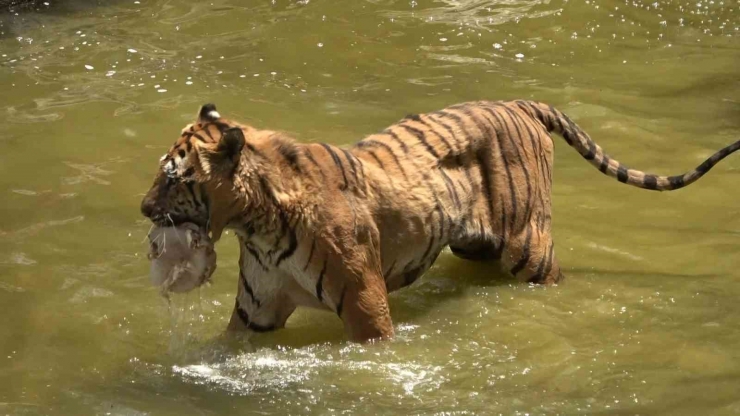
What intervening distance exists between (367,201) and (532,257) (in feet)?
3.04

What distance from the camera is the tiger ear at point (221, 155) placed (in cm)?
351

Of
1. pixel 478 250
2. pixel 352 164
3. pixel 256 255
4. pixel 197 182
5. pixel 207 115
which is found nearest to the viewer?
pixel 197 182

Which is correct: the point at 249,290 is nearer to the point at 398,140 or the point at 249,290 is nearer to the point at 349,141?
the point at 398,140

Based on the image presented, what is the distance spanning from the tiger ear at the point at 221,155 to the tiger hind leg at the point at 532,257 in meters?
1.38

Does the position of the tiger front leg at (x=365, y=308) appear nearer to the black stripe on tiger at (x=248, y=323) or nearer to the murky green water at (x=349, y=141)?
the murky green water at (x=349, y=141)

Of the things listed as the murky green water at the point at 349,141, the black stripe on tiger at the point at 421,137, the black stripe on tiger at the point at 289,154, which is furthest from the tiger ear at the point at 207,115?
the black stripe on tiger at the point at 421,137

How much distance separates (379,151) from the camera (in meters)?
4.16

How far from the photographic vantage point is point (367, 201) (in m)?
3.91

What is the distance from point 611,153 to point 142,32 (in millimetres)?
3722

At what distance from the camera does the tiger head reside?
11.6 ft

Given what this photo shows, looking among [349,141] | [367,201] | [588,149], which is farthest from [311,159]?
[349,141]

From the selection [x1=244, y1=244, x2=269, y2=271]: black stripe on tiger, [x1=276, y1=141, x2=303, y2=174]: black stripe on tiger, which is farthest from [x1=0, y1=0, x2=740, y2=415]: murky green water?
[x1=276, y1=141, x2=303, y2=174]: black stripe on tiger

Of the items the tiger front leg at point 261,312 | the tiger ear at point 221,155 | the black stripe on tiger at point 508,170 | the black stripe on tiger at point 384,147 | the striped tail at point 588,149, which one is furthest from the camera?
the striped tail at point 588,149

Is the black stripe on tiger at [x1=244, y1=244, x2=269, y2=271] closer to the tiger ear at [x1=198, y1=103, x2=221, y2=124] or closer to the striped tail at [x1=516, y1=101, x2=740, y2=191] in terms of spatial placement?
the tiger ear at [x1=198, y1=103, x2=221, y2=124]
